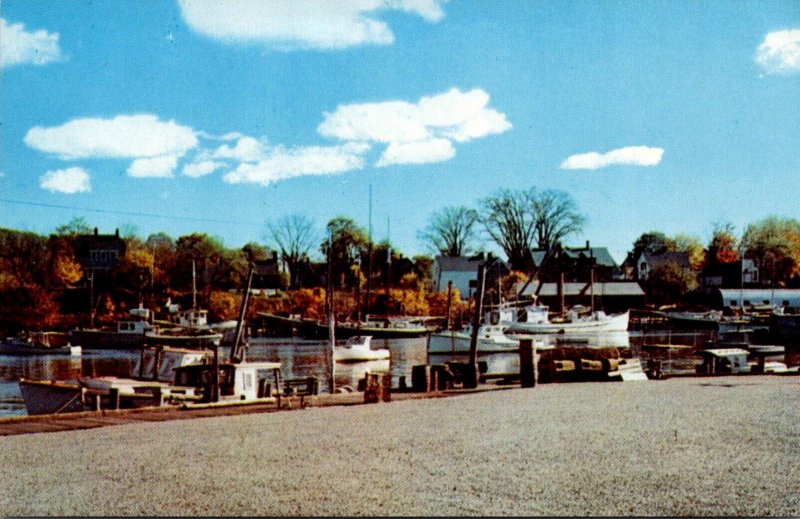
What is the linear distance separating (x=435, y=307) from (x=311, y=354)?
45.6m

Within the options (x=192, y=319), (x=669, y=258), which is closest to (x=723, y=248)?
(x=669, y=258)

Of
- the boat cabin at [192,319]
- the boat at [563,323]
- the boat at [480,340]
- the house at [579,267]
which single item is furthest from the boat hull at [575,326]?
the boat cabin at [192,319]

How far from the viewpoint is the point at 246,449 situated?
16.0m

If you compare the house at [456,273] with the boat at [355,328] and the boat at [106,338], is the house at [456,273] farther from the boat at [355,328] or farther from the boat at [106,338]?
the boat at [106,338]

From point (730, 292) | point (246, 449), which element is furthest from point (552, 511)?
point (730, 292)

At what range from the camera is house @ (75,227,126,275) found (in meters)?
109

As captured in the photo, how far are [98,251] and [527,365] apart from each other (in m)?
92.6

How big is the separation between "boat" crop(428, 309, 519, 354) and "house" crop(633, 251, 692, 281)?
188ft

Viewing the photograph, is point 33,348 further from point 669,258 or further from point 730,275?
point 669,258

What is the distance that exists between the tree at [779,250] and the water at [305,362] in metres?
→ 39.5

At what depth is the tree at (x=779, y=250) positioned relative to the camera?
→ 12188 cm

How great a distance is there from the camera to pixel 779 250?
4818 inches

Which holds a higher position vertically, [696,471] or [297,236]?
[297,236]

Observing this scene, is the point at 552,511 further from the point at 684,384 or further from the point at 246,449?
the point at 684,384
